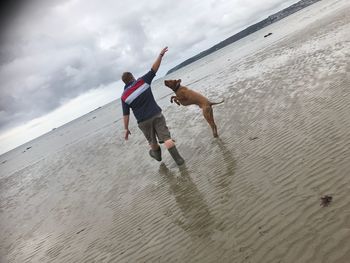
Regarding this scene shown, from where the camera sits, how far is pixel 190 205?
6016 mm

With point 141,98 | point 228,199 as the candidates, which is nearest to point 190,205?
point 228,199

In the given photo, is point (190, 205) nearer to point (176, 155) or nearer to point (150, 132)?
point (176, 155)

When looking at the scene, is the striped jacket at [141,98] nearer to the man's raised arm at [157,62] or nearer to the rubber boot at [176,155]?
the man's raised arm at [157,62]

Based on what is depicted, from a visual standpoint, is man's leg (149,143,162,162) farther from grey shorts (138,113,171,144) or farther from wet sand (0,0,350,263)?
grey shorts (138,113,171,144)

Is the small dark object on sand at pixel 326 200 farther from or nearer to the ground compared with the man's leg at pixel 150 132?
nearer to the ground

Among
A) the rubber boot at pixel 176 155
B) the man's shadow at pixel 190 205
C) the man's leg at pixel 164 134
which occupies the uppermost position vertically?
the man's leg at pixel 164 134

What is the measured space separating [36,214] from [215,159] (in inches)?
230

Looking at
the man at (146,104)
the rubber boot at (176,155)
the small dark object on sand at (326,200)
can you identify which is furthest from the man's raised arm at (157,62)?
the small dark object on sand at (326,200)

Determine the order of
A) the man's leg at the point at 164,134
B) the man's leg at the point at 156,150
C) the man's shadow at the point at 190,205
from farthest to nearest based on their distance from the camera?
the man's leg at the point at 156,150 → the man's leg at the point at 164,134 → the man's shadow at the point at 190,205

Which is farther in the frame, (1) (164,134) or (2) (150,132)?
(2) (150,132)

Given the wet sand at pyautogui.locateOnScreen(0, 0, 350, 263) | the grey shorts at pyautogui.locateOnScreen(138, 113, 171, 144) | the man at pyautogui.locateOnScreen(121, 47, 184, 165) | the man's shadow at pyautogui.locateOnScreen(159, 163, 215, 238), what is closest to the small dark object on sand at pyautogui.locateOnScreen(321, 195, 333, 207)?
the wet sand at pyautogui.locateOnScreen(0, 0, 350, 263)

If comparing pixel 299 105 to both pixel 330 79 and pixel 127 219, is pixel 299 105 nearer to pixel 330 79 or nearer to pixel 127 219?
pixel 330 79

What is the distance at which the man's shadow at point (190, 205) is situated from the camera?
16.4 feet

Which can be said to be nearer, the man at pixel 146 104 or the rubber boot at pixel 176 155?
A: the man at pixel 146 104
